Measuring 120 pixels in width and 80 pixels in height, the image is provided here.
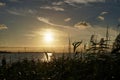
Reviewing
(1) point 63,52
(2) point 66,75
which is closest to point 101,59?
(2) point 66,75

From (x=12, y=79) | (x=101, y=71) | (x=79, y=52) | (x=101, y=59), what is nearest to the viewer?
(x=101, y=71)

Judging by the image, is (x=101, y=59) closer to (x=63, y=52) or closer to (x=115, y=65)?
(x=115, y=65)

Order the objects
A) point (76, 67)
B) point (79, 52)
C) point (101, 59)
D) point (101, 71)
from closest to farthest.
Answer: point (101, 71) < point (101, 59) < point (76, 67) < point (79, 52)

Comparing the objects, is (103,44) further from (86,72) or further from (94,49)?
(86,72)

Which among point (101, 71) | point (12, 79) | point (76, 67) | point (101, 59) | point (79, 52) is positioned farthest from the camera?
point (79, 52)

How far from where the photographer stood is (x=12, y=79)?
32.3 feet

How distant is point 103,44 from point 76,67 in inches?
47.1

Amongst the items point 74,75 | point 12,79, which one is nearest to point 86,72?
point 74,75

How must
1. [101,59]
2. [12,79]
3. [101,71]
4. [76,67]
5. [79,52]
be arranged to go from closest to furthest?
[101,71] → [101,59] → [76,67] → [12,79] → [79,52]

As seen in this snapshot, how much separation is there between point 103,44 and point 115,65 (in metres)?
1.52

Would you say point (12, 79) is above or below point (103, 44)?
below

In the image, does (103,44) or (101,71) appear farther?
(103,44)

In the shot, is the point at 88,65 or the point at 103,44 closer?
the point at 88,65

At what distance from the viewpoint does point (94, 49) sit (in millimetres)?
9422
